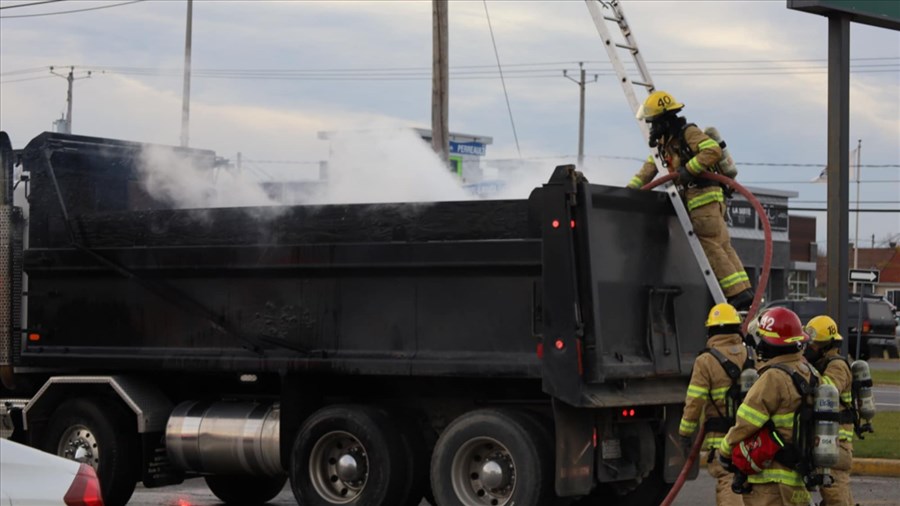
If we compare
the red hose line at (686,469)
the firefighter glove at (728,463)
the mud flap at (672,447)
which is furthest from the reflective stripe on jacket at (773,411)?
the mud flap at (672,447)

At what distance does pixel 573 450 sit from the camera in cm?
862

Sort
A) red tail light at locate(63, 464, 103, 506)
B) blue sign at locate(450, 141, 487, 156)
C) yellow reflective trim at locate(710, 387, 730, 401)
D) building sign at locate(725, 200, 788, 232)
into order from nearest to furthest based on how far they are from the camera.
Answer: red tail light at locate(63, 464, 103, 506) < yellow reflective trim at locate(710, 387, 730, 401) < blue sign at locate(450, 141, 487, 156) < building sign at locate(725, 200, 788, 232)

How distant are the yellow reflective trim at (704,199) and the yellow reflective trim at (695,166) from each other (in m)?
0.19

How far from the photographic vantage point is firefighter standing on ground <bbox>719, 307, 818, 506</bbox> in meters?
7.16

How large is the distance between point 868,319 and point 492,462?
29498 mm


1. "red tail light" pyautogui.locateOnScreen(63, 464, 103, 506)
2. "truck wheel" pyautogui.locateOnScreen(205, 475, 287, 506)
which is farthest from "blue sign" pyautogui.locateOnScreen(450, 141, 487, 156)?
"red tail light" pyautogui.locateOnScreen(63, 464, 103, 506)

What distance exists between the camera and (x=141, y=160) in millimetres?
11820

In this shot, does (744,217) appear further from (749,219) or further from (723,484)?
(723,484)

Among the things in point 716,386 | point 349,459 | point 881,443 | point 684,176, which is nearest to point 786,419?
point 716,386

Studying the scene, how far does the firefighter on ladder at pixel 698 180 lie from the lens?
31.6 feet

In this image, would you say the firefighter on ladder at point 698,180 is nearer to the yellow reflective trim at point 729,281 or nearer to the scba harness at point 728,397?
the yellow reflective trim at point 729,281

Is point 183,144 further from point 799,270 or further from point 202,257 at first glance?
point 799,270

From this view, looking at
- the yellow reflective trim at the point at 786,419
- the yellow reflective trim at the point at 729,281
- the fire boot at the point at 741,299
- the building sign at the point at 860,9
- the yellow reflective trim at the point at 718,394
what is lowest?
the yellow reflective trim at the point at 786,419

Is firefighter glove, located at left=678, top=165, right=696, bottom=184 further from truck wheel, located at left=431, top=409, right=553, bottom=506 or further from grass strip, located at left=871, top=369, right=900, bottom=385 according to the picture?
grass strip, located at left=871, top=369, right=900, bottom=385
